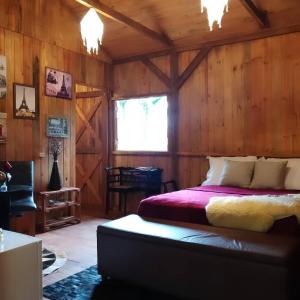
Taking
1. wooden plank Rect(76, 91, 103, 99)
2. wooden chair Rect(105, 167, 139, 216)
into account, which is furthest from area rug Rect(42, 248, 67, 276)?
wooden plank Rect(76, 91, 103, 99)

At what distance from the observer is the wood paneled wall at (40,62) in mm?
4301

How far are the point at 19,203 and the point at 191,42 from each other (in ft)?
10.8

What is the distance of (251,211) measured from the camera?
8.54 ft

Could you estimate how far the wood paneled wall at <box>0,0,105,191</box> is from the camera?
4.30 metres

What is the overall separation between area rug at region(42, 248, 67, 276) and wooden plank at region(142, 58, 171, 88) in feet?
9.96

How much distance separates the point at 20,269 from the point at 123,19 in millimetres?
3475

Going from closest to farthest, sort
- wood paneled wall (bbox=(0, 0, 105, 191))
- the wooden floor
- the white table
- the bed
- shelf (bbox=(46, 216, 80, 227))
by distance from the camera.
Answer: the white table → the bed → the wooden floor → wood paneled wall (bbox=(0, 0, 105, 191)) → shelf (bbox=(46, 216, 80, 227))

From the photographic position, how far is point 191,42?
507 cm

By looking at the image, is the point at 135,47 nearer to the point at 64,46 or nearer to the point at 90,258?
the point at 64,46

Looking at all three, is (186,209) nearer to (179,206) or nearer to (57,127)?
(179,206)

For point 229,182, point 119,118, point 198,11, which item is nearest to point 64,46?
point 119,118

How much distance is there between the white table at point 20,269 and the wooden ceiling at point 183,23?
9.38 feet

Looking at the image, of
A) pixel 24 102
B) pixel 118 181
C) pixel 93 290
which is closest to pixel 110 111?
pixel 118 181

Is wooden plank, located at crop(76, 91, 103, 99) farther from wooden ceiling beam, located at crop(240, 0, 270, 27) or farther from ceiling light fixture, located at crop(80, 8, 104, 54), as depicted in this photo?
wooden ceiling beam, located at crop(240, 0, 270, 27)
